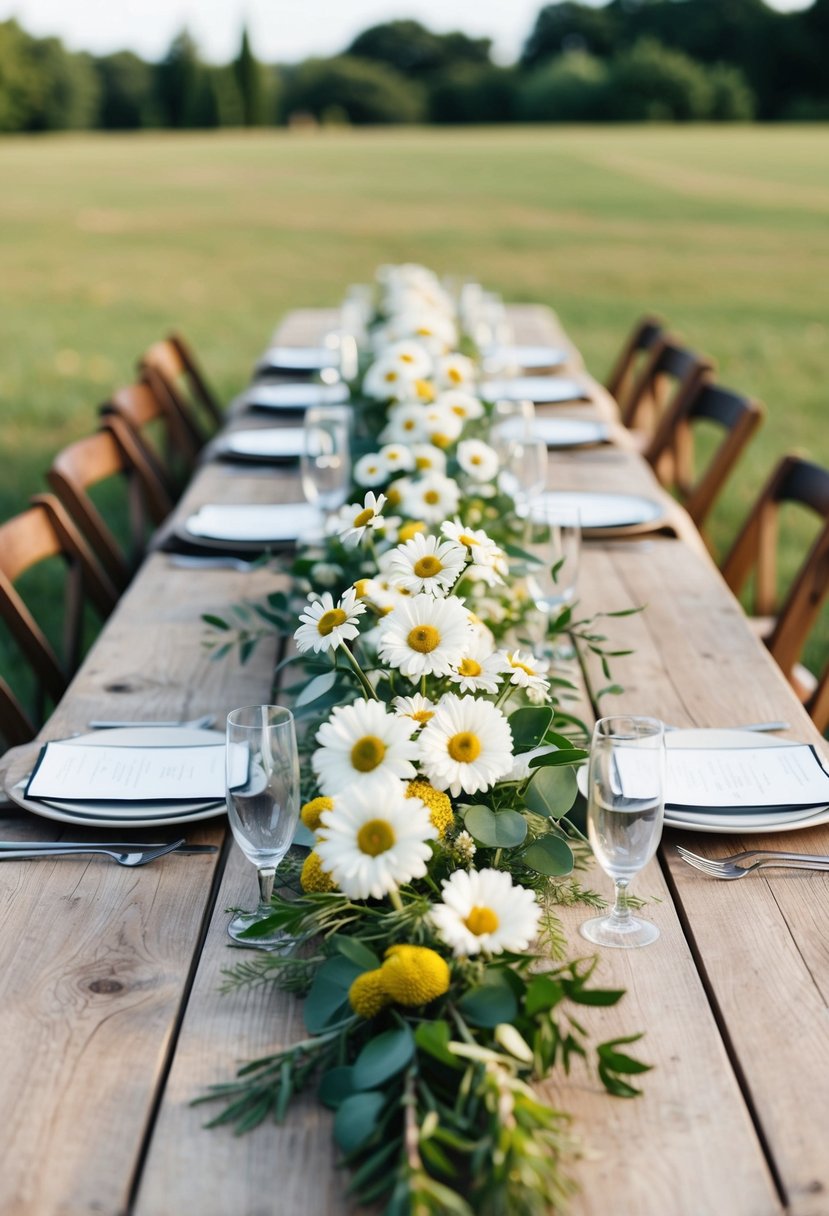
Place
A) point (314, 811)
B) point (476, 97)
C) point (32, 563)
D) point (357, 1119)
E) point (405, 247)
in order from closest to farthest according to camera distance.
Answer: point (357, 1119), point (314, 811), point (32, 563), point (405, 247), point (476, 97)

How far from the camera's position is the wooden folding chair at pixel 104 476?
276 centimetres

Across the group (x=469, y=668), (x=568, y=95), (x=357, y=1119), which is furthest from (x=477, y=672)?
(x=568, y=95)

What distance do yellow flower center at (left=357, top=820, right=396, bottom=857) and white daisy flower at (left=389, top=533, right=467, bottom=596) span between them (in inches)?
12.3

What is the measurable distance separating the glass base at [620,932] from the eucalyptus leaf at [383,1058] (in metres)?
0.30

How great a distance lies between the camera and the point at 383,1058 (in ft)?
3.12

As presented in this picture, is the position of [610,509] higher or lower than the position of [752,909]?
lower

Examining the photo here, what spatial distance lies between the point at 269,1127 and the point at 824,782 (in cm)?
79

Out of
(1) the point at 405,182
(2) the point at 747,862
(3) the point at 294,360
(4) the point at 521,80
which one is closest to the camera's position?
(2) the point at 747,862

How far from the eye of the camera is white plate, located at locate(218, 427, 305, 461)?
316 centimetres

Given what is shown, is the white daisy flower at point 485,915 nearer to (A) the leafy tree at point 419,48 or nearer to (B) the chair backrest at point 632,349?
(B) the chair backrest at point 632,349

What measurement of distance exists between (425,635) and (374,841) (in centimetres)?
26

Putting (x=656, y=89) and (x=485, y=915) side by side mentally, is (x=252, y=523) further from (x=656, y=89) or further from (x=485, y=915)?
(x=656, y=89)

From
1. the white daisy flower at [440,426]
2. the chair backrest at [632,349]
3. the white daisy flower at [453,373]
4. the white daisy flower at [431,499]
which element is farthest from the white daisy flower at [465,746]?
the chair backrest at [632,349]

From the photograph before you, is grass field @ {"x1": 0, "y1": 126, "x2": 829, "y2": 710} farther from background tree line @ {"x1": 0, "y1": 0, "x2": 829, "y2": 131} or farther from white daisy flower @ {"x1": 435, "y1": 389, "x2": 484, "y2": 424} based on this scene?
background tree line @ {"x1": 0, "y1": 0, "x2": 829, "y2": 131}
